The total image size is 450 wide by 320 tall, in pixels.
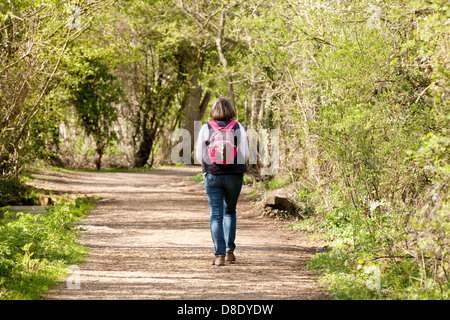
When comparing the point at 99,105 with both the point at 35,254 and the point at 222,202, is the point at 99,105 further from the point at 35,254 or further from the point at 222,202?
the point at 222,202

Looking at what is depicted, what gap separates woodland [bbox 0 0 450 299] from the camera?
617cm

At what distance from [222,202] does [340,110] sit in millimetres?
2110

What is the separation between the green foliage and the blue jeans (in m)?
1.86

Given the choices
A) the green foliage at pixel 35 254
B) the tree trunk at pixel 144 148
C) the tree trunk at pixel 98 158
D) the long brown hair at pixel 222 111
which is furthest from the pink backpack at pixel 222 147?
the tree trunk at pixel 144 148

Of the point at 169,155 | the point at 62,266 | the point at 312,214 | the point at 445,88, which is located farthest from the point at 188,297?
the point at 169,155

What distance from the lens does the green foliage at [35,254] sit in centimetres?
627

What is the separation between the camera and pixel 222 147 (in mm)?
7414

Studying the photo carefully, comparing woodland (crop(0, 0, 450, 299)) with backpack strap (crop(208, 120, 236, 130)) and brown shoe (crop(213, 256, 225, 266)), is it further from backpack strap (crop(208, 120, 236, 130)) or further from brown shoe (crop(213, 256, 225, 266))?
backpack strap (crop(208, 120, 236, 130))

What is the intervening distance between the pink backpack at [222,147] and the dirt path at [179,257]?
1.34m

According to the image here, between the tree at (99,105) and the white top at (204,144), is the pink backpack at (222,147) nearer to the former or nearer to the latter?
the white top at (204,144)

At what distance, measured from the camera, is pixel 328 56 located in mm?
9117

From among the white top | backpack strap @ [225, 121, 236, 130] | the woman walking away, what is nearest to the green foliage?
the woman walking away

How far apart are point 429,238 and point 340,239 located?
11.1ft

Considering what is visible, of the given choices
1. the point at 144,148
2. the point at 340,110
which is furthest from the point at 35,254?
the point at 144,148
